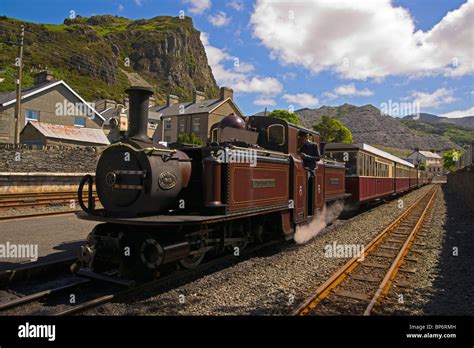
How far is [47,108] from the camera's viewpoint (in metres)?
30.6

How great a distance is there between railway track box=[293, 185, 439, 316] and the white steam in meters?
1.57

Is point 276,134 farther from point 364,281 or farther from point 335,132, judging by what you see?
point 335,132

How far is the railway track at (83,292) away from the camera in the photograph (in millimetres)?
4438

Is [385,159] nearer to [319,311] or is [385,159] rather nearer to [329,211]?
[329,211]

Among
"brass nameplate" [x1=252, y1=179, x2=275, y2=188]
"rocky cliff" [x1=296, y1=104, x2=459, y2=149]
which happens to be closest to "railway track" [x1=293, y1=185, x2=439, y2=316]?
"brass nameplate" [x1=252, y1=179, x2=275, y2=188]

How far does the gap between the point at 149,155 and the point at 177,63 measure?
13375 centimetres

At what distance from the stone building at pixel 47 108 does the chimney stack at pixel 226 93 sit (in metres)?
16.2

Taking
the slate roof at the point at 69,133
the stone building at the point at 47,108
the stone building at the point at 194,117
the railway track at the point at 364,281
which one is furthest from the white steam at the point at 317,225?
the stone building at the point at 194,117

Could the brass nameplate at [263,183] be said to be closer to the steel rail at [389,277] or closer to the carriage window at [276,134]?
the carriage window at [276,134]

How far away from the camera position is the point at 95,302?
4516 mm

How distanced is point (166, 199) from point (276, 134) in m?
3.62

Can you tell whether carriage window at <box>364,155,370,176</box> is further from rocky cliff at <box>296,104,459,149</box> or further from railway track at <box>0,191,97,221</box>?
rocky cliff at <box>296,104,459,149</box>
